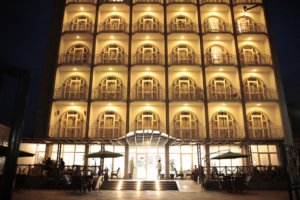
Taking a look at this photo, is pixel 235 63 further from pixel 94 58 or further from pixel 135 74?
pixel 94 58

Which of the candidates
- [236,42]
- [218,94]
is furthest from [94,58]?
[236,42]

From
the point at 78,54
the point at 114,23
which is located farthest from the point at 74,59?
the point at 114,23

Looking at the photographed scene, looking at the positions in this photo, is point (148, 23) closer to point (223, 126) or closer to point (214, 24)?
point (214, 24)

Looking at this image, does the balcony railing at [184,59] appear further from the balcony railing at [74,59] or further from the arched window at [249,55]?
the balcony railing at [74,59]

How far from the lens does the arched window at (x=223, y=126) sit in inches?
834

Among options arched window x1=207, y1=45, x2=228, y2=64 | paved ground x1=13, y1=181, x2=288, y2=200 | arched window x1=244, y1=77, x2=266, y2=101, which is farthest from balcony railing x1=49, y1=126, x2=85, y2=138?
arched window x1=244, y1=77, x2=266, y2=101

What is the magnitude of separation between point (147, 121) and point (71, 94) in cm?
707

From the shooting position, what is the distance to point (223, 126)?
71.2 feet

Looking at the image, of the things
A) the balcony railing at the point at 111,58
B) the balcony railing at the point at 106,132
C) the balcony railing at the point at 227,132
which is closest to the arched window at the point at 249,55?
the balcony railing at the point at 227,132

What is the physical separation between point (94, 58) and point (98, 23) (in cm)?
398

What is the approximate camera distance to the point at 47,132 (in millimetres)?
20469

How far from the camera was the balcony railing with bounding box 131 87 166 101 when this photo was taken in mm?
21969

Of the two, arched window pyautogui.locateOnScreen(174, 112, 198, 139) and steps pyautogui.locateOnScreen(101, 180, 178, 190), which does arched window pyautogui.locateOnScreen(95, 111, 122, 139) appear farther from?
steps pyautogui.locateOnScreen(101, 180, 178, 190)

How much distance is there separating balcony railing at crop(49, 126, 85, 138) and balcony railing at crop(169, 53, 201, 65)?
981 cm
